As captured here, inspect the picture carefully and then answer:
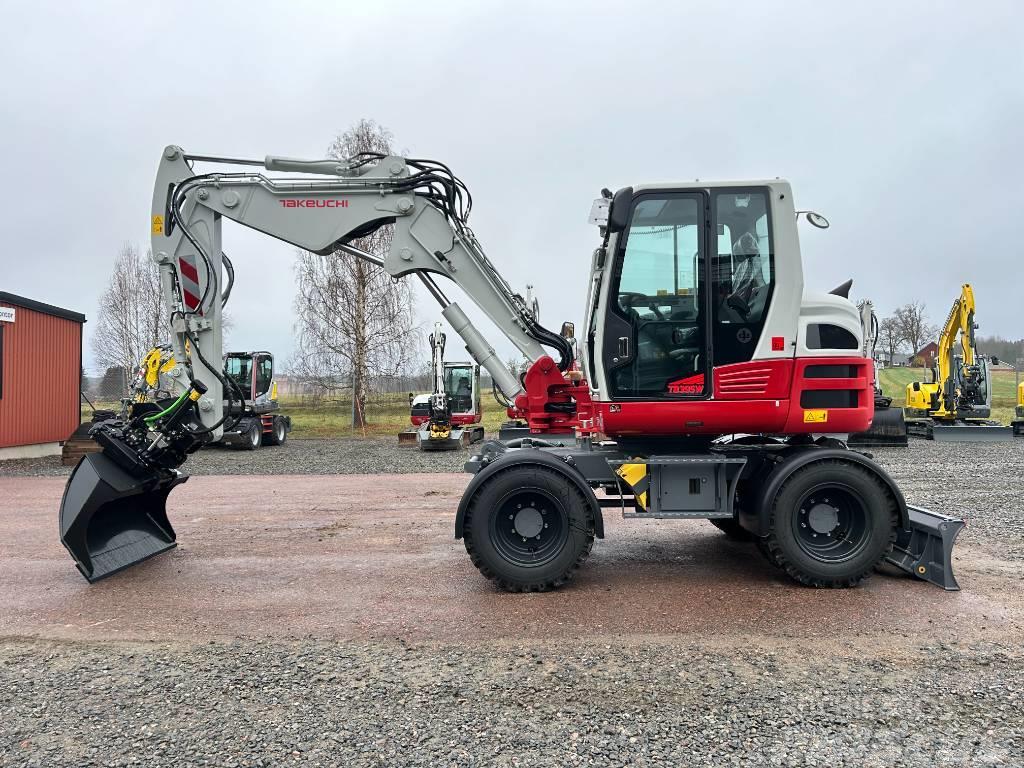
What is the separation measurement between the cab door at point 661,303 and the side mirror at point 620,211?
0.20 ft

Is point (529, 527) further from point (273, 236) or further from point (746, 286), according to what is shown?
point (273, 236)

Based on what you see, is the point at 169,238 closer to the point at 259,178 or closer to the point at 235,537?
the point at 259,178

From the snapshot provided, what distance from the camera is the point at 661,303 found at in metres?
5.31

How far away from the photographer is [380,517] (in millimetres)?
8430

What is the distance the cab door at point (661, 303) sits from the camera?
17.3 feet

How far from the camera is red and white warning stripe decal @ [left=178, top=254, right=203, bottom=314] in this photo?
20.6 feet

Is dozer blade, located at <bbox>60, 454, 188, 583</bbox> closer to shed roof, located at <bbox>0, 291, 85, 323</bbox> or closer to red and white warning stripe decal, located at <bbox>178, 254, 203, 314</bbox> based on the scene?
red and white warning stripe decal, located at <bbox>178, 254, 203, 314</bbox>

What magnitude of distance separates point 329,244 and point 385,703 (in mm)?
4269

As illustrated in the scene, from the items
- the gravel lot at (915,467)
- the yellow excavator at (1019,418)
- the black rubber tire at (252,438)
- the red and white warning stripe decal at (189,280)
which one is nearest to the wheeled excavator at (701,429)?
the red and white warning stripe decal at (189,280)

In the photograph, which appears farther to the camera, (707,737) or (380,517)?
(380,517)

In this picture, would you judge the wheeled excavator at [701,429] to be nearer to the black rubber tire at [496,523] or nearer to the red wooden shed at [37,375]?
the black rubber tire at [496,523]

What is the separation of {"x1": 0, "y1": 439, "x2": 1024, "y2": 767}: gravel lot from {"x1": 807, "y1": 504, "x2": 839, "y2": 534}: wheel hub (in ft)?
1.65

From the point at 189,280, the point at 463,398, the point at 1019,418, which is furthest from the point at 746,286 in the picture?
the point at 1019,418

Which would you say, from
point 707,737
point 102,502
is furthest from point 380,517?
point 707,737
